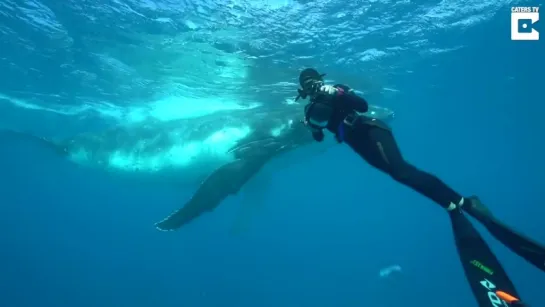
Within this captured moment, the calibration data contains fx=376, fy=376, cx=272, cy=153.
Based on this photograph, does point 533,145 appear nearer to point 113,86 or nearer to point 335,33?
point 335,33

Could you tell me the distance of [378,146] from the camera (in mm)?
5469

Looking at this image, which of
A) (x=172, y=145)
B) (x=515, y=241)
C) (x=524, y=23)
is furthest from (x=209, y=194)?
(x=524, y=23)

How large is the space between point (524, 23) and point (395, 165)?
1374 centimetres

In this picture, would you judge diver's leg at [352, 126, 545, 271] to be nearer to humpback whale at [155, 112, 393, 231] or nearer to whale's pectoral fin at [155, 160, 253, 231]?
humpback whale at [155, 112, 393, 231]

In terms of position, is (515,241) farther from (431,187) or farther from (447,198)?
(431,187)

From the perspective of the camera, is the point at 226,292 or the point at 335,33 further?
the point at 226,292

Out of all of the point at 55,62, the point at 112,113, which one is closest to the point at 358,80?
the point at 55,62

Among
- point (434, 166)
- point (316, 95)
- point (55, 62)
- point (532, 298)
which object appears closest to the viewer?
point (316, 95)

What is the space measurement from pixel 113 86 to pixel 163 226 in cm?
1354

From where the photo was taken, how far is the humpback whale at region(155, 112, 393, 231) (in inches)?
363

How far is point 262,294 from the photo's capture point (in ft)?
127

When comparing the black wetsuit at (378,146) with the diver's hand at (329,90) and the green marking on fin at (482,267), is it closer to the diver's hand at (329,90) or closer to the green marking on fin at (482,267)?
the diver's hand at (329,90)

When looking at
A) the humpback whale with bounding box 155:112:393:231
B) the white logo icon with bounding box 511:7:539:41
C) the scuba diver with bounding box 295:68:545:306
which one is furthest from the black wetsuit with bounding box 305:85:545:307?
the white logo icon with bounding box 511:7:539:41

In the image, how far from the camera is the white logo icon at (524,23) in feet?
44.1
